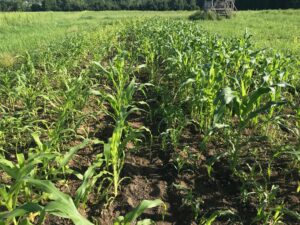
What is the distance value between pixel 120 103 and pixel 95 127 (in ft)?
2.21

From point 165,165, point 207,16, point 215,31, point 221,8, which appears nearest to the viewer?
point 165,165

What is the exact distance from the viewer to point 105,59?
293 inches

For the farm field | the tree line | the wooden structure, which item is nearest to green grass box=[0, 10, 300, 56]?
the wooden structure

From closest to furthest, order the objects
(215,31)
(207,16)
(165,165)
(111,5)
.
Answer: (165,165)
(215,31)
(207,16)
(111,5)

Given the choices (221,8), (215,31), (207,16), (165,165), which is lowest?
(165,165)

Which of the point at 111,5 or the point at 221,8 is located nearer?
the point at 221,8

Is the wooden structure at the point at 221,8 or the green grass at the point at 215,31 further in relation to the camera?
the wooden structure at the point at 221,8

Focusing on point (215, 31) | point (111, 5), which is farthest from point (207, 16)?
point (111, 5)

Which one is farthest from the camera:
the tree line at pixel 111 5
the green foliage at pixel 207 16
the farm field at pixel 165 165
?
the tree line at pixel 111 5

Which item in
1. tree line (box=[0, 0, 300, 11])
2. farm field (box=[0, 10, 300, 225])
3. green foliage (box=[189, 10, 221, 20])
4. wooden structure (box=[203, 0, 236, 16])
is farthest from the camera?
tree line (box=[0, 0, 300, 11])

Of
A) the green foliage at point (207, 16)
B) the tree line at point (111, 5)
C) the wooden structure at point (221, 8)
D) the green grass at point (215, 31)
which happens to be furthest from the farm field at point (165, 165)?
the tree line at point (111, 5)

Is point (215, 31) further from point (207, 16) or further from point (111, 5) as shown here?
point (111, 5)

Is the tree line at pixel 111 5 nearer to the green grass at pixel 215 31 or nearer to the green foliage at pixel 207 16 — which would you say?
Result: the green foliage at pixel 207 16

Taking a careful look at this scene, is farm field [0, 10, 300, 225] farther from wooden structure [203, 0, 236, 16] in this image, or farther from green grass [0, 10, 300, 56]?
wooden structure [203, 0, 236, 16]
